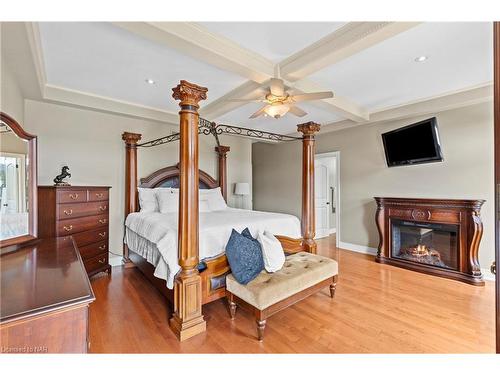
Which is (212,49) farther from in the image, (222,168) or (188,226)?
(222,168)

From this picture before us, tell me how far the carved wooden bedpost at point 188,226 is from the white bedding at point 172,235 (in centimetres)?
19

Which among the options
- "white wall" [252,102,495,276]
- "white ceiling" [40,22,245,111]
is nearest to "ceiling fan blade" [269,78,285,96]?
"white ceiling" [40,22,245,111]

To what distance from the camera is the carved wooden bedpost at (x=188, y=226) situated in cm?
203

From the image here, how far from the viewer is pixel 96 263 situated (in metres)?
3.18

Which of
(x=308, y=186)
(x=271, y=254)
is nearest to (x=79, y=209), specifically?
(x=271, y=254)

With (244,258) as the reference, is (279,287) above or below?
below

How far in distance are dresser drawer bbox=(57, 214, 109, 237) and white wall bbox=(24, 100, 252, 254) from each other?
1.98 feet

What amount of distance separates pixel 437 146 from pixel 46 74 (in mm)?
5272

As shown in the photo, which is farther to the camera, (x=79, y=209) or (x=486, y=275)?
(x=486, y=275)

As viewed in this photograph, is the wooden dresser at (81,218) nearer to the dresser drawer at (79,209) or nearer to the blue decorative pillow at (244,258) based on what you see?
the dresser drawer at (79,209)

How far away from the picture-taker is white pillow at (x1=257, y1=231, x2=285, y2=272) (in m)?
2.30

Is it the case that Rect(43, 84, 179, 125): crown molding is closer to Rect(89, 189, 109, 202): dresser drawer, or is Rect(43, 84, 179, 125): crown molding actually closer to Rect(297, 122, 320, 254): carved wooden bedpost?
Rect(89, 189, 109, 202): dresser drawer

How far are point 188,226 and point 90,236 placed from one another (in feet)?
6.15
